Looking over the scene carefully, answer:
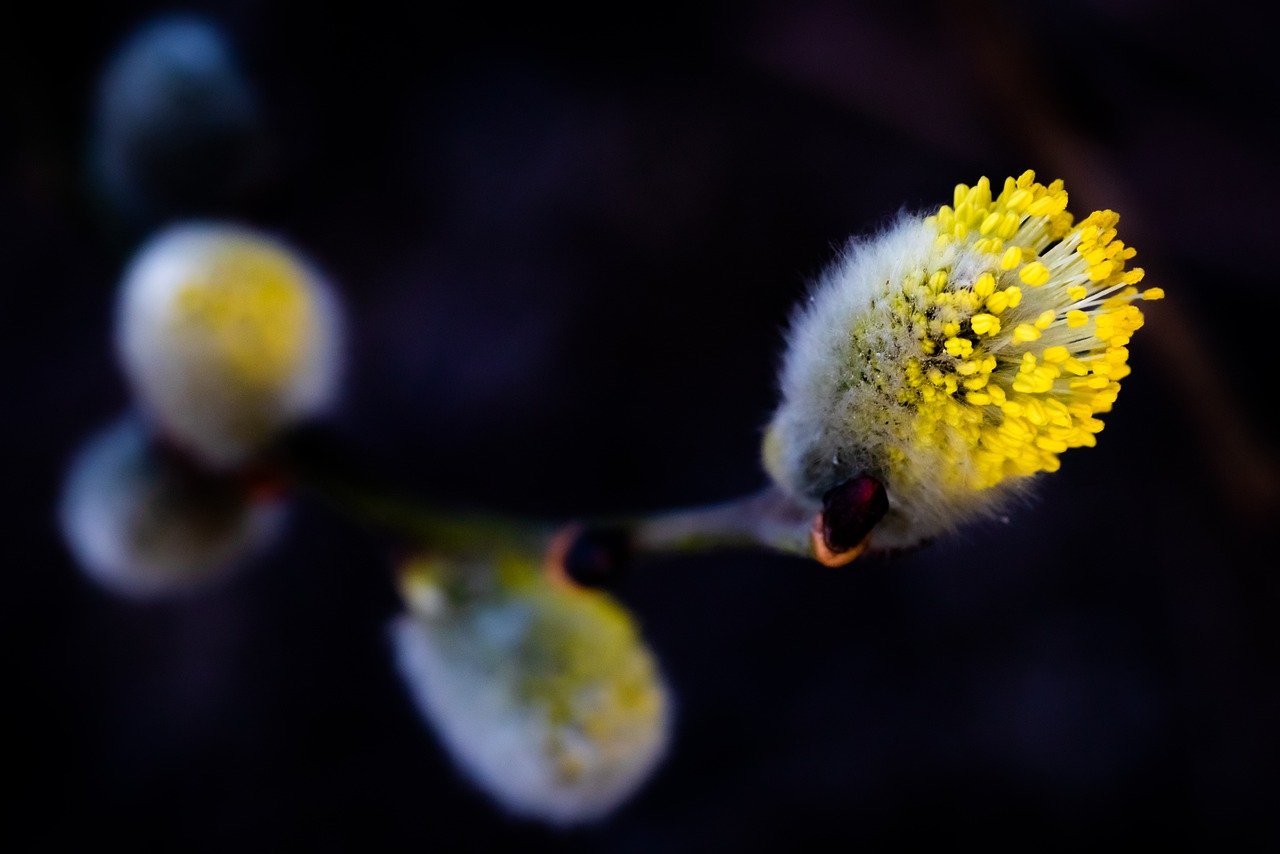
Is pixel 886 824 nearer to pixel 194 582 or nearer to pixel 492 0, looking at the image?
pixel 194 582

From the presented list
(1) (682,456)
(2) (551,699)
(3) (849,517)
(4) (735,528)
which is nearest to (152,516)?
(2) (551,699)

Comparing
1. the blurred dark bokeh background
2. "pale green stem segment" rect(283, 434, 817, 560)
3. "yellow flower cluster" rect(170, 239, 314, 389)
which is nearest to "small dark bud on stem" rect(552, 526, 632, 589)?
"pale green stem segment" rect(283, 434, 817, 560)

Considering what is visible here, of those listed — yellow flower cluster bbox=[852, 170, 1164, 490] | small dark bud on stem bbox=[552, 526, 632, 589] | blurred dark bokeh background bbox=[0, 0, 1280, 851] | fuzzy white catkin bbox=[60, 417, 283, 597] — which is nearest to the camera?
yellow flower cluster bbox=[852, 170, 1164, 490]

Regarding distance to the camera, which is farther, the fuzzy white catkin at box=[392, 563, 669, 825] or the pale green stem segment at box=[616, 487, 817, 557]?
the fuzzy white catkin at box=[392, 563, 669, 825]

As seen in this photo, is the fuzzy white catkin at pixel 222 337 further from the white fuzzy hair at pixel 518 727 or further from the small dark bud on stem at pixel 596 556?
Result: the small dark bud on stem at pixel 596 556

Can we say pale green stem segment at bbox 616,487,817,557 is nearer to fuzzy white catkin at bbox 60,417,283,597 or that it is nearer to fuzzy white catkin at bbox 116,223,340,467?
fuzzy white catkin at bbox 116,223,340,467
